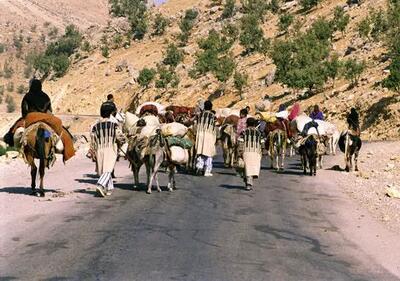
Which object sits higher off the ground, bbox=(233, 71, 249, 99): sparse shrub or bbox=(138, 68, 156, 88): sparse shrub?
bbox=(138, 68, 156, 88): sparse shrub

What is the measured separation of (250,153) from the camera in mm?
16016

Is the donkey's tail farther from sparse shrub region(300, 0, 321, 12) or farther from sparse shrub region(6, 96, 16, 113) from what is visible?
sparse shrub region(6, 96, 16, 113)

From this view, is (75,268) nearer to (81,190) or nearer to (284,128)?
(81,190)

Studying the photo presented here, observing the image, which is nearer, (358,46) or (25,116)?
(25,116)

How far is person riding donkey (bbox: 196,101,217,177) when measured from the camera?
19.0 m

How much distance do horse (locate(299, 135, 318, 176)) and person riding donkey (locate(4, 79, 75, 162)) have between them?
7829 mm

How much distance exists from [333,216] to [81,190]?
5932 millimetres

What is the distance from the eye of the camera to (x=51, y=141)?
1397 cm

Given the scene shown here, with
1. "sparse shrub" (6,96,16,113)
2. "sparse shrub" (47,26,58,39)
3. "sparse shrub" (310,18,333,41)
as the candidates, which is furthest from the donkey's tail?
"sparse shrub" (47,26,58,39)

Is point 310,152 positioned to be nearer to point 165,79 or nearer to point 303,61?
point 303,61

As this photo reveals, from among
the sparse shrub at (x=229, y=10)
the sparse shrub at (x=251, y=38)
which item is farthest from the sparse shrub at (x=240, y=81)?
the sparse shrub at (x=229, y=10)

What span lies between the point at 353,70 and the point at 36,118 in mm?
34129

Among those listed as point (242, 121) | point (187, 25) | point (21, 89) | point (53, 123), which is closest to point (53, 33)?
point (21, 89)

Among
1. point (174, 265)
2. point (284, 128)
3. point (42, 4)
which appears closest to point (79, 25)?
point (42, 4)
